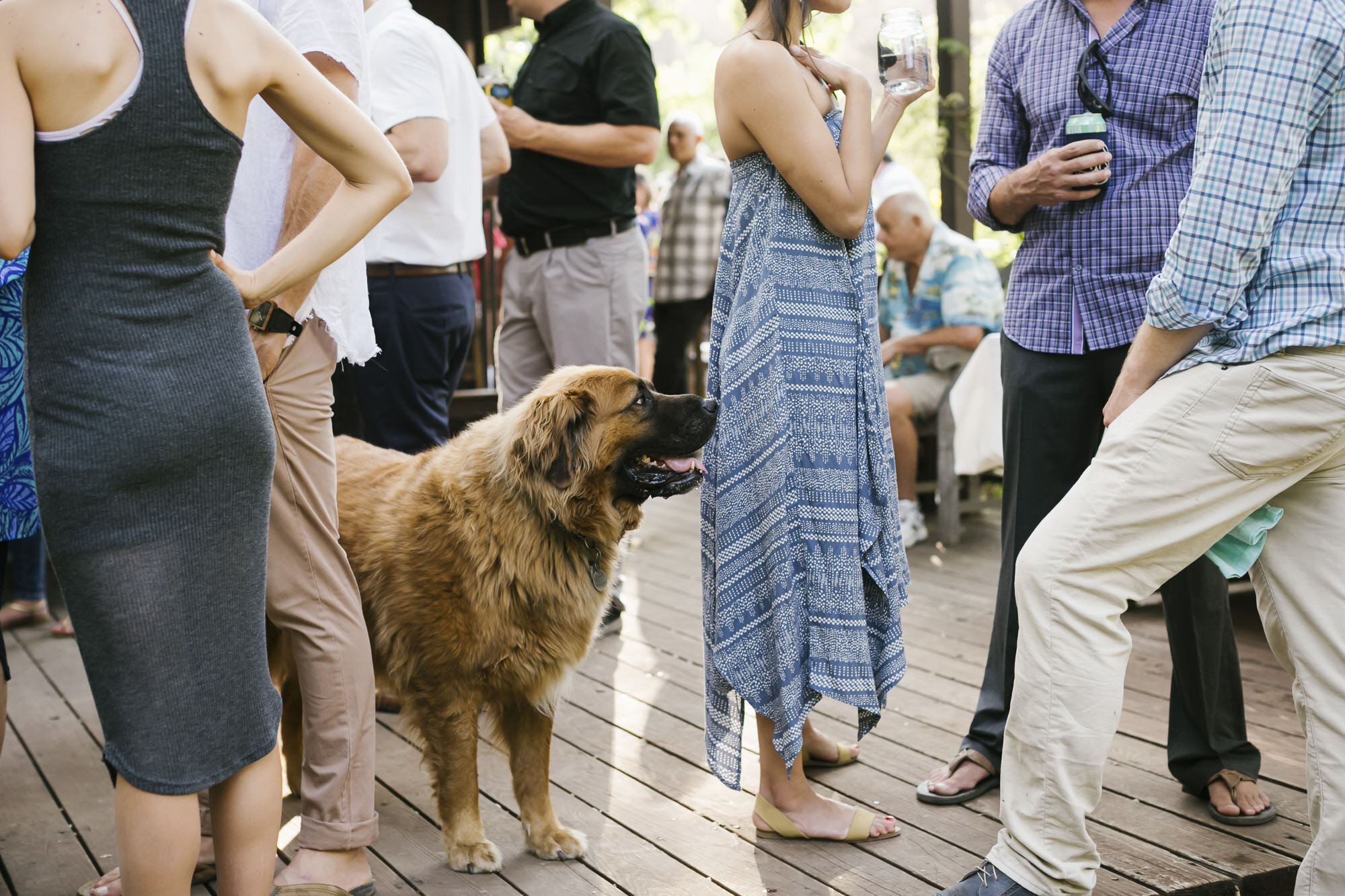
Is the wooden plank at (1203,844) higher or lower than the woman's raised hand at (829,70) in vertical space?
lower

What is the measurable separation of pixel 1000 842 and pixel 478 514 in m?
1.34

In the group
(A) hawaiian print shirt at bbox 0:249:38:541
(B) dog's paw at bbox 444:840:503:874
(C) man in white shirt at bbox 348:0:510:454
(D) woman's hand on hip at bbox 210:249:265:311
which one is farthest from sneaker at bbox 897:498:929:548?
(D) woman's hand on hip at bbox 210:249:265:311

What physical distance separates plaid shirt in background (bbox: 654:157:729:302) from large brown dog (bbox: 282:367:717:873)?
17.4 feet

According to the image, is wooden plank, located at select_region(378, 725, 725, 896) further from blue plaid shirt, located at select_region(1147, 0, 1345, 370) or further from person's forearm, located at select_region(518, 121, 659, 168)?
person's forearm, located at select_region(518, 121, 659, 168)

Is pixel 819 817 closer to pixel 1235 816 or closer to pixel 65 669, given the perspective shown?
pixel 1235 816

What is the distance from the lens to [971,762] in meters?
2.90

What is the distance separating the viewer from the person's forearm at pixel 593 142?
4.06 m

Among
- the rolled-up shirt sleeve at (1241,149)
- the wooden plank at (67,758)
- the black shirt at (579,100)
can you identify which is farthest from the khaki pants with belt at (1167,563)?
the black shirt at (579,100)

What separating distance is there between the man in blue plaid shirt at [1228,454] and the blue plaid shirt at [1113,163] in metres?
0.63

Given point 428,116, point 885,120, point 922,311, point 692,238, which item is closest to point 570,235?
point 428,116

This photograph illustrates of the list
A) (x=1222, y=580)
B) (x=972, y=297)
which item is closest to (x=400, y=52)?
(x=1222, y=580)

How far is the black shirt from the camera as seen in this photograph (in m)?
4.13

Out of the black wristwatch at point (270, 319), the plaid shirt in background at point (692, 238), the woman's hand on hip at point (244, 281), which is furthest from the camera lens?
the plaid shirt in background at point (692, 238)

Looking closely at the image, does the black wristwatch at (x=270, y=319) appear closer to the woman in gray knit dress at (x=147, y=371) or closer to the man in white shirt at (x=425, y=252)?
the woman in gray knit dress at (x=147, y=371)
